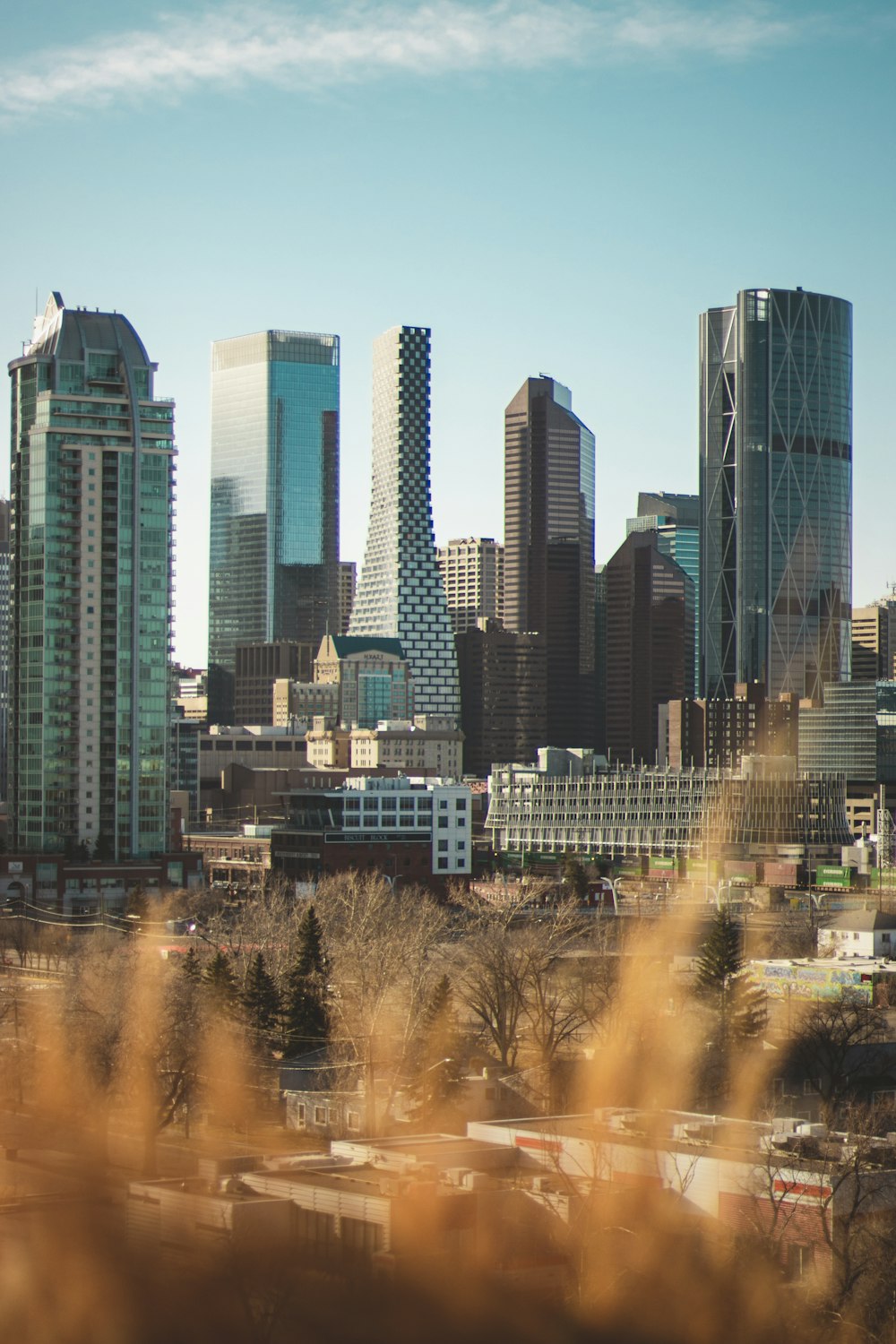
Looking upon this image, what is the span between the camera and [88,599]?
14188cm

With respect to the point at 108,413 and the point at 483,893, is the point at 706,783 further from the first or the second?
the point at 108,413

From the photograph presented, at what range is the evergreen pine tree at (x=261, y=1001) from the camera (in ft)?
246

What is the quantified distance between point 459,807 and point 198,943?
4517 cm

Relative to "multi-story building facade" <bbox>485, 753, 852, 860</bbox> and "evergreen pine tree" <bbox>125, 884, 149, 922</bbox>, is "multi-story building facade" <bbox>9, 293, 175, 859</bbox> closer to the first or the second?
"evergreen pine tree" <bbox>125, 884, 149, 922</bbox>

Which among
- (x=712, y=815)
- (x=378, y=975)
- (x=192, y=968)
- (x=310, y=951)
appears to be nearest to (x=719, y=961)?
(x=378, y=975)

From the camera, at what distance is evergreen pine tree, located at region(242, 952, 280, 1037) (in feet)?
246

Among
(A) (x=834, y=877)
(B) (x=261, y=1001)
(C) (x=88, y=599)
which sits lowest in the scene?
(A) (x=834, y=877)

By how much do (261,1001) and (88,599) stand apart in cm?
6987

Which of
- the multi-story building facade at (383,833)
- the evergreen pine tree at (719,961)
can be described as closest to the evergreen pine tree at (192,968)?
the evergreen pine tree at (719,961)

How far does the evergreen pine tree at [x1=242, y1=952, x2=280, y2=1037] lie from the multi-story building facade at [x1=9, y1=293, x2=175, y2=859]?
65135 millimetres

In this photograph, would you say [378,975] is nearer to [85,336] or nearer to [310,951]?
[310,951]

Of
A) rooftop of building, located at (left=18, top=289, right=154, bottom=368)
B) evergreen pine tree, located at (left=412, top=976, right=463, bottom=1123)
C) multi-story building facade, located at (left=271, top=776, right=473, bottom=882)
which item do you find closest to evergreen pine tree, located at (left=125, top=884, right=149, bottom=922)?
multi-story building facade, located at (left=271, top=776, right=473, bottom=882)

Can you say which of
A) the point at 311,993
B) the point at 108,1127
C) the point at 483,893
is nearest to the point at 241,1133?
the point at 108,1127

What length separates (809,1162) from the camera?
48.4m
